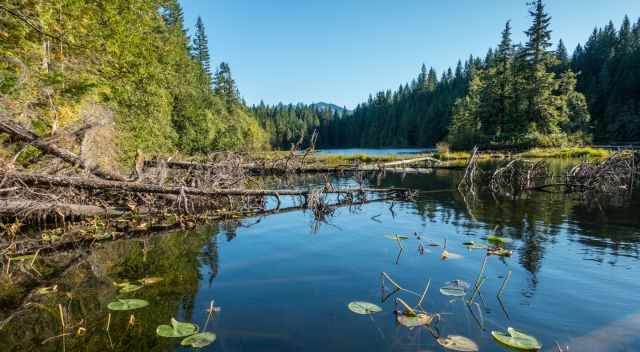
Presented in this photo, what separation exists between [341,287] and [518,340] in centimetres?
262

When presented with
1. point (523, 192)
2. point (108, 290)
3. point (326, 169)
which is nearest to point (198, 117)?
point (326, 169)

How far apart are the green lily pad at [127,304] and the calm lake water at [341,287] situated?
89mm

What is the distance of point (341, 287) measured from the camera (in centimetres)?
561

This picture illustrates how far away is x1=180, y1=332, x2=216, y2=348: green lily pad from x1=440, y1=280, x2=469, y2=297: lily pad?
3399mm

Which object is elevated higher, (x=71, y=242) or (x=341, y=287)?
(x=71, y=242)

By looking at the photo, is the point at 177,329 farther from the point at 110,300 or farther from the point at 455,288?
the point at 455,288

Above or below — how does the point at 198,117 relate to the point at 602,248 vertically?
above

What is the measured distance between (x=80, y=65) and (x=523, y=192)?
19.8 m

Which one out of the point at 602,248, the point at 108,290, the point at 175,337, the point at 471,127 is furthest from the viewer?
the point at 471,127

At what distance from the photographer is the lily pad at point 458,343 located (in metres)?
3.67

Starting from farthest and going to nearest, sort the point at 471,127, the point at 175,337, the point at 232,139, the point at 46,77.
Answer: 1. the point at 471,127
2. the point at 232,139
3. the point at 46,77
4. the point at 175,337

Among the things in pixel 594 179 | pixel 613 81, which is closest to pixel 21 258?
pixel 594 179

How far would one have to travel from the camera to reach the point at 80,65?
10648 millimetres

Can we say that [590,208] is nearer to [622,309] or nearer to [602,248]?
[602,248]
